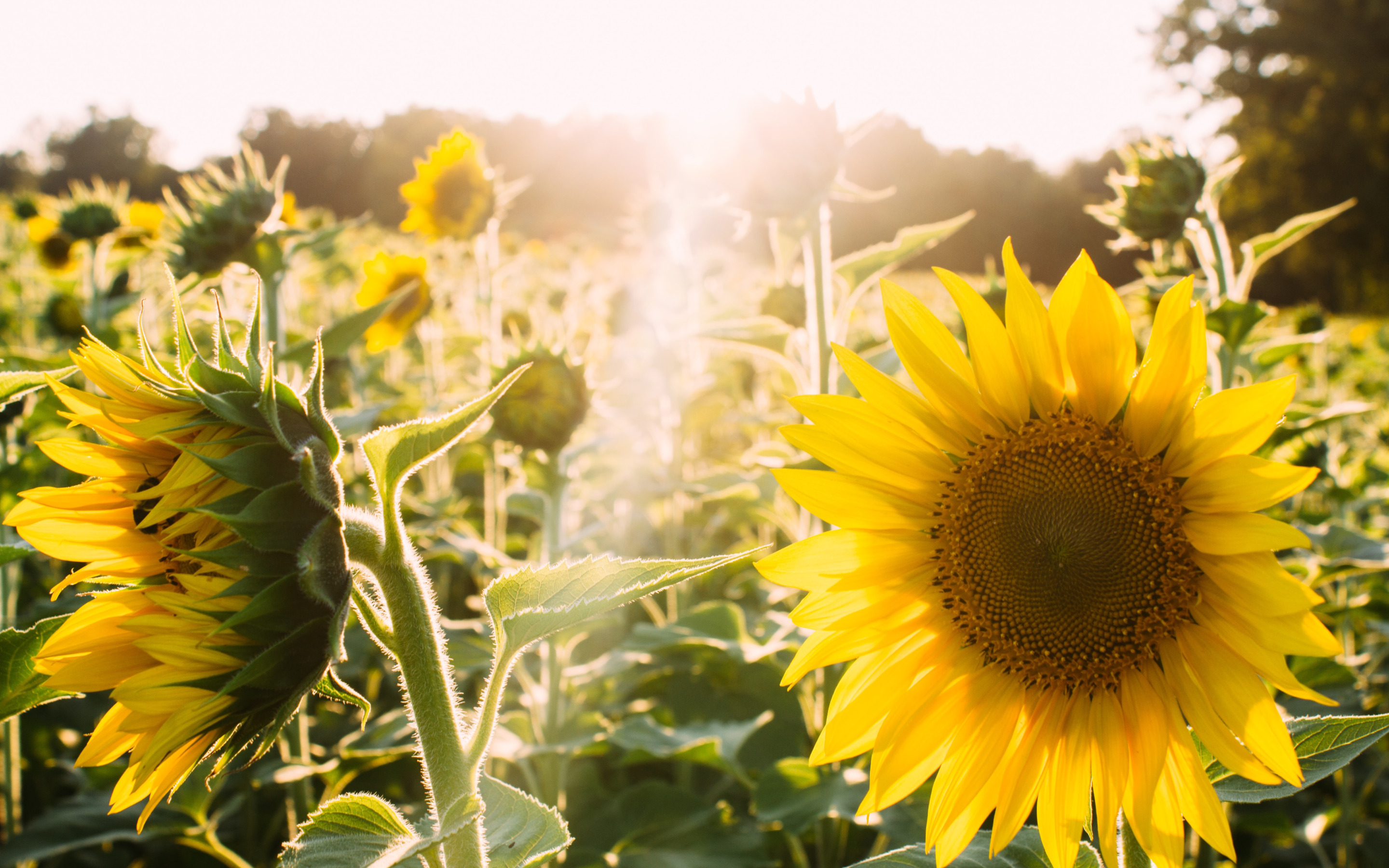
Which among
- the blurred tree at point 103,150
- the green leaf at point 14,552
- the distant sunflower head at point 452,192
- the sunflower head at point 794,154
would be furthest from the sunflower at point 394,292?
the blurred tree at point 103,150

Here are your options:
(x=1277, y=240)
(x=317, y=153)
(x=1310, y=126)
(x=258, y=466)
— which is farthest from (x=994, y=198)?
(x=258, y=466)

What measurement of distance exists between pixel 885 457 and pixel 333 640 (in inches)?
23.6

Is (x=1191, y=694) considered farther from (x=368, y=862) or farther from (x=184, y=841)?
(x=184, y=841)

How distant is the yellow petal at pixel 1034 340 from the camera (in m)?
0.89

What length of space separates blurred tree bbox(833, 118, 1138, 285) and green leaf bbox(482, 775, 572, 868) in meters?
24.3

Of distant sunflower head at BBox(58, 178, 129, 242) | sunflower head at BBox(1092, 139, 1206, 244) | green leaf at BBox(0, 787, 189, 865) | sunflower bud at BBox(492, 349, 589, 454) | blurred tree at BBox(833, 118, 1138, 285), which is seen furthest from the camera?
blurred tree at BBox(833, 118, 1138, 285)

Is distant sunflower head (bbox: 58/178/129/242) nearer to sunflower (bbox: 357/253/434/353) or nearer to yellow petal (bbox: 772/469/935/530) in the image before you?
sunflower (bbox: 357/253/434/353)

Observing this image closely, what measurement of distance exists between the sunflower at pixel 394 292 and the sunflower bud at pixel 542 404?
1.62 m

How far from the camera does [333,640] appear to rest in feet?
2.36

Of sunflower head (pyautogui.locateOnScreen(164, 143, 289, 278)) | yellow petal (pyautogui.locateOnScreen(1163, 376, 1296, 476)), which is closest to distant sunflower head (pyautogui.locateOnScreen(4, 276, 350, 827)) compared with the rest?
yellow petal (pyautogui.locateOnScreen(1163, 376, 1296, 476))

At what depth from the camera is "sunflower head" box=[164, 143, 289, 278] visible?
2.12m

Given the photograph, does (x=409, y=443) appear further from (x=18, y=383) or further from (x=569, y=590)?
(x=18, y=383)

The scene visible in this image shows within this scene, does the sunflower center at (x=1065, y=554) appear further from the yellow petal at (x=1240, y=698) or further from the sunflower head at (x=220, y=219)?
the sunflower head at (x=220, y=219)

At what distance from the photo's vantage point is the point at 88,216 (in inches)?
136
